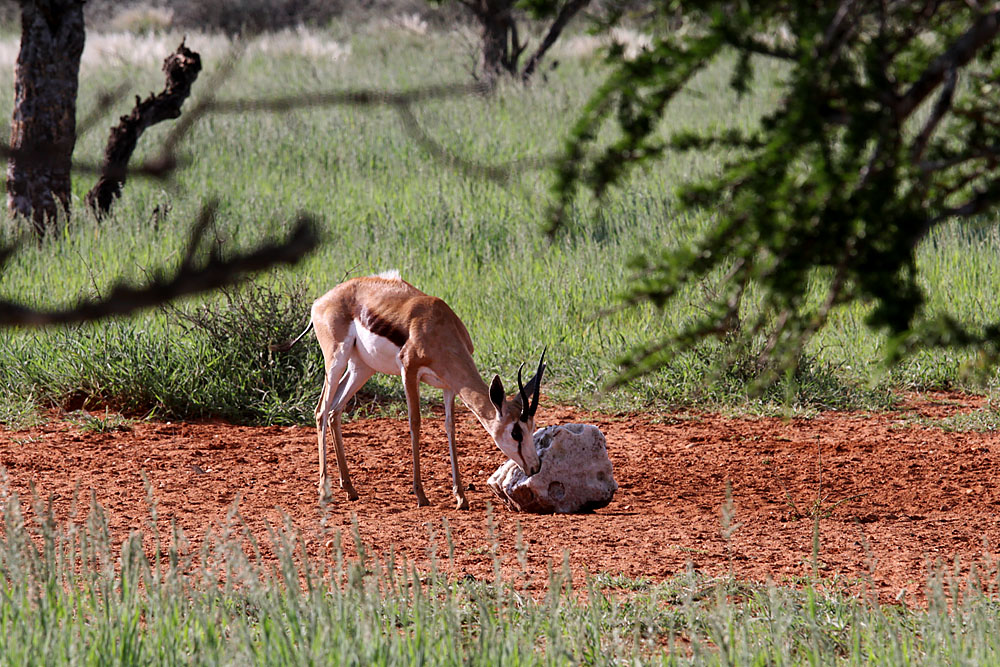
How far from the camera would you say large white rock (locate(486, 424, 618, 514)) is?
20.2 ft

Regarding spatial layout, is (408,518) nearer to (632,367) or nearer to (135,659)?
(135,659)

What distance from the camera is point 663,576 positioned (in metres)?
4.89

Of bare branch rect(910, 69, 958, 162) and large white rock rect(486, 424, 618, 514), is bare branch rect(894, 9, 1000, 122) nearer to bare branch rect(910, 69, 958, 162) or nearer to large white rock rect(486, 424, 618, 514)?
bare branch rect(910, 69, 958, 162)

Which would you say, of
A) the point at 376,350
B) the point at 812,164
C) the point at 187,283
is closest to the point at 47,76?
the point at 376,350

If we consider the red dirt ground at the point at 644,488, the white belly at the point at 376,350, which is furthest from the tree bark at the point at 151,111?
the white belly at the point at 376,350

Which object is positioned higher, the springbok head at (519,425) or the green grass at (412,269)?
the green grass at (412,269)

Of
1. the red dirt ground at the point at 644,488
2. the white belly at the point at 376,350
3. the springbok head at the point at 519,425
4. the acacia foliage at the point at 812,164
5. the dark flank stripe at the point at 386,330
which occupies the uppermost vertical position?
the acacia foliage at the point at 812,164

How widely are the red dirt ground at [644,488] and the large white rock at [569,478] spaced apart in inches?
5.3

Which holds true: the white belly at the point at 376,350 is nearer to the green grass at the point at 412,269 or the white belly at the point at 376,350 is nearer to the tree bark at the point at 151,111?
the green grass at the point at 412,269

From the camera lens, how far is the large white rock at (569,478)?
243 inches

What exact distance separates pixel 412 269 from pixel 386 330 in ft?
15.7

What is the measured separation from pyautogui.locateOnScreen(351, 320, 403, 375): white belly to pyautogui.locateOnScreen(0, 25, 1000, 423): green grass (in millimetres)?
1305

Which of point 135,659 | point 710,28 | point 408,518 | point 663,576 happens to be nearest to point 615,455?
point 408,518

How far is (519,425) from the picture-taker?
238 inches
